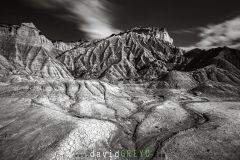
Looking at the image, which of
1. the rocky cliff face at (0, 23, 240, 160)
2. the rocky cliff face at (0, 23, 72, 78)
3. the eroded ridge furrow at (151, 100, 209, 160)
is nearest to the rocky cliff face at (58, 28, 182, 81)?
the rocky cliff face at (0, 23, 72, 78)

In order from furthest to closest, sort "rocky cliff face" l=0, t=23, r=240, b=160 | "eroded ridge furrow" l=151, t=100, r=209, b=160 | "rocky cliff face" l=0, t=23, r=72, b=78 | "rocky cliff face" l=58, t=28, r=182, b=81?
1. "rocky cliff face" l=58, t=28, r=182, b=81
2. "rocky cliff face" l=0, t=23, r=72, b=78
3. "rocky cliff face" l=0, t=23, r=240, b=160
4. "eroded ridge furrow" l=151, t=100, r=209, b=160

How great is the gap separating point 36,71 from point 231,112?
437ft

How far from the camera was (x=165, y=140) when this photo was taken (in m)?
31.0

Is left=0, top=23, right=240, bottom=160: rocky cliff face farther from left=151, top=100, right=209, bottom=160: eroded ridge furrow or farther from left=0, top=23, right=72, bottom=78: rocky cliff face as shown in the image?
left=0, top=23, right=72, bottom=78: rocky cliff face

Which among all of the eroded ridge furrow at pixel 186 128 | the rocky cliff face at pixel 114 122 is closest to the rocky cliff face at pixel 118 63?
the rocky cliff face at pixel 114 122

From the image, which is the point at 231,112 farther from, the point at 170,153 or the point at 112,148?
the point at 112,148

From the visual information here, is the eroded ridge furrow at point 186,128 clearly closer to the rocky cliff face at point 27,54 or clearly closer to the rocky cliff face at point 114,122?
the rocky cliff face at point 114,122

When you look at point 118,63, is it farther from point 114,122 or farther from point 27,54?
point 114,122

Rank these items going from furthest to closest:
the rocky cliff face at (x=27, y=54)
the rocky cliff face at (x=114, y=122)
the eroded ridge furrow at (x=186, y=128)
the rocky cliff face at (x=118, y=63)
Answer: the rocky cliff face at (x=118, y=63) < the rocky cliff face at (x=27, y=54) < the rocky cliff face at (x=114, y=122) < the eroded ridge furrow at (x=186, y=128)

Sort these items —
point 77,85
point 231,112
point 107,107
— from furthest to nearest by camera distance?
point 77,85 → point 107,107 → point 231,112

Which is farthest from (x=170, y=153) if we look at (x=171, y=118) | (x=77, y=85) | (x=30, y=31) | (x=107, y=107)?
(x=30, y=31)

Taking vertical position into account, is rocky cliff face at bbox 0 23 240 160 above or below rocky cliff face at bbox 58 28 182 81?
below

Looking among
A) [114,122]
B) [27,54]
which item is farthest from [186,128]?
[27,54]

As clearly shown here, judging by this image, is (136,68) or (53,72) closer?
(53,72)
